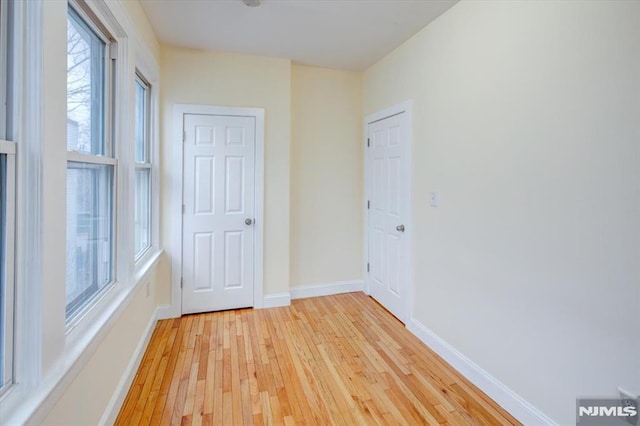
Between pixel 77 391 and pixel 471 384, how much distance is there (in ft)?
7.18

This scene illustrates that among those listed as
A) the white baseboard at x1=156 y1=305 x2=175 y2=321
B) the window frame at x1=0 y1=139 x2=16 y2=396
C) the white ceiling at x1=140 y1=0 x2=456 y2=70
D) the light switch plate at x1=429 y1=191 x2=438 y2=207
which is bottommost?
the white baseboard at x1=156 y1=305 x2=175 y2=321

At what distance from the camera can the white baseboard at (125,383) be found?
66.9 inches

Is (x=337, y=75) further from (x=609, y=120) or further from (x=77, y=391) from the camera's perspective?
(x=77, y=391)

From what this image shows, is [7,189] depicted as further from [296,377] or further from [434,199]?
[434,199]

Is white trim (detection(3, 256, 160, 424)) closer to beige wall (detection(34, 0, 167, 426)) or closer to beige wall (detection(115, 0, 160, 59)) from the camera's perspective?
beige wall (detection(34, 0, 167, 426))

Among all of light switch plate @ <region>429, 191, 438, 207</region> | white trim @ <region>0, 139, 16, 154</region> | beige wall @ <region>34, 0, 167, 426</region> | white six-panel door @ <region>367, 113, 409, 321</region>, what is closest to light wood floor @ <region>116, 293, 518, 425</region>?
white six-panel door @ <region>367, 113, 409, 321</region>

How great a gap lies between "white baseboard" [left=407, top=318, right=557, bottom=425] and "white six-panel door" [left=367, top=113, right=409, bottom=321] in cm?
44

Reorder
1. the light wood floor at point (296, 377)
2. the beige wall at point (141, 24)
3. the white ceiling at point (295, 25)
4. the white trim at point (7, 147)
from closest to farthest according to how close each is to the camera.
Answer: the white trim at point (7, 147) → the light wood floor at point (296, 377) → the beige wall at point (141, 24) → the white ceiling at point (295, 25)

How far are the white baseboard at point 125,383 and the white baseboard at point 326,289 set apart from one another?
150cm

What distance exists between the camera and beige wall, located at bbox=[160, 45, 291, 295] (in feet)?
10.1

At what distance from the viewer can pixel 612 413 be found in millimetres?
1440

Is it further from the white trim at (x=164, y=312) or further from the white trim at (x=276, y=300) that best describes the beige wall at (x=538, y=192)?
the white trim at (x=164, y=312)

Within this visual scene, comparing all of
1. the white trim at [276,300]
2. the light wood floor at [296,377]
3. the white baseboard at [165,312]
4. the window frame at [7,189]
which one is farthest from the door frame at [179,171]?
the window frame at [7,189]

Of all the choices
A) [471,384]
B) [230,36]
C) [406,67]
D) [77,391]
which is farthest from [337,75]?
[77,391]
